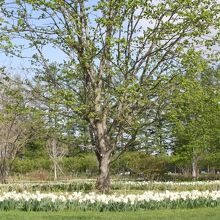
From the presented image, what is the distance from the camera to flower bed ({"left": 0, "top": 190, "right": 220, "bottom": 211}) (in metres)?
9.93

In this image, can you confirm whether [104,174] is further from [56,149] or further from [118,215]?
[56,149]

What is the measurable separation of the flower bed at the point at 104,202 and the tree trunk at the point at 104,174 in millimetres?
5329

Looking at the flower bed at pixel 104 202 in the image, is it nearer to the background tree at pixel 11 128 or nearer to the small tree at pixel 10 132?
the background tree at pixel 11 128

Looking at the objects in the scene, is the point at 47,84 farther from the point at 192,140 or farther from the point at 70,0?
the point at 192,140

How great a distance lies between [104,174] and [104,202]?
6.36 m

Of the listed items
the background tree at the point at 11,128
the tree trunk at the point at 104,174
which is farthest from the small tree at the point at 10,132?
Result: the tree trunk at the point at 104,174

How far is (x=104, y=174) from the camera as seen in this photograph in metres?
16.4

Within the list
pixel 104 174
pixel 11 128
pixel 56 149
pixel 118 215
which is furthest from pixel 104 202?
pixel 56 149

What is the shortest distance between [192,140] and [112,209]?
47.2 ft

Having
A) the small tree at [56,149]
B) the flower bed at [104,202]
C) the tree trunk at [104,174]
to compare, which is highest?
the small tree at [56,149]

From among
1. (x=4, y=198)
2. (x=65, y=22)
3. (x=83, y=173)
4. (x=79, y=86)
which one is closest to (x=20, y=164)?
(x=83, y=173)

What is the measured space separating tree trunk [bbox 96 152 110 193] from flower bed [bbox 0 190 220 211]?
5.33m

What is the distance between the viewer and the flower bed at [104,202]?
993 cm

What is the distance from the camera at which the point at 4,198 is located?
10.4 metres
